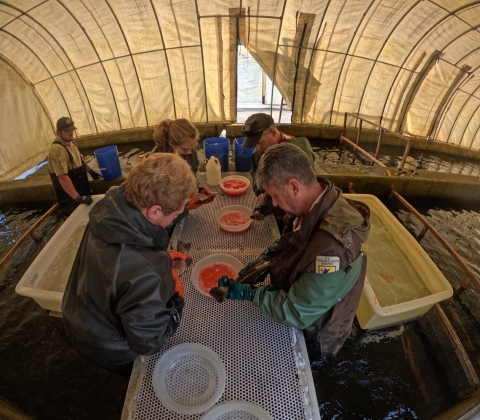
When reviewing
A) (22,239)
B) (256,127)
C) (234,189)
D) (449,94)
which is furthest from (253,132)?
(449,94)

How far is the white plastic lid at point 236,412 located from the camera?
1361 millimetres

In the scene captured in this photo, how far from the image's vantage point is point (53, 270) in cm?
327

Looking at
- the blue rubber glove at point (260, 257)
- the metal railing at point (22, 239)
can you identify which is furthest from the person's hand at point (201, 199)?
the metal railing at point (22, 239)

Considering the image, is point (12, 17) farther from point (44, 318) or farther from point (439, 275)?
point (439, 275)

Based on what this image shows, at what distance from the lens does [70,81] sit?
32.2ft

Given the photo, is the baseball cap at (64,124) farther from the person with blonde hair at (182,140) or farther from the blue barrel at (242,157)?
the blue barrel at (242,157)

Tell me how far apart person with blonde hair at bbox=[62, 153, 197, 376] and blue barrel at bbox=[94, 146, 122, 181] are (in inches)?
181

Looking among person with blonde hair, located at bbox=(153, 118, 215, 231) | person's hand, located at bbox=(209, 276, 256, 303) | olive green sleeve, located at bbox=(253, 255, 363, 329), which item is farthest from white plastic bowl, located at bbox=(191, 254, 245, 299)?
person with blonde hair, located at bbox=(153, 118, 215, 231)

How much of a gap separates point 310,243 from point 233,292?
0.69 m

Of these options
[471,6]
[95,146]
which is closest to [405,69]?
[471,6]

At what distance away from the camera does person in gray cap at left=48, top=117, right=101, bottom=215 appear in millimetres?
4195

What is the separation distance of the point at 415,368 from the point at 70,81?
12.7 metres

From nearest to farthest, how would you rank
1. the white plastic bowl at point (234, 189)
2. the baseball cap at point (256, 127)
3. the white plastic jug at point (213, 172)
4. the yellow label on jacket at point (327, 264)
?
the yellow label on jacket at point (327, 264) → the baseball cap at point (256, 127) → the white plastic bowl at point (234, 189) → the white plastic jug at point (213, 172)

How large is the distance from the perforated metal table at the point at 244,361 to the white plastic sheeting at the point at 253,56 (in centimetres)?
969
